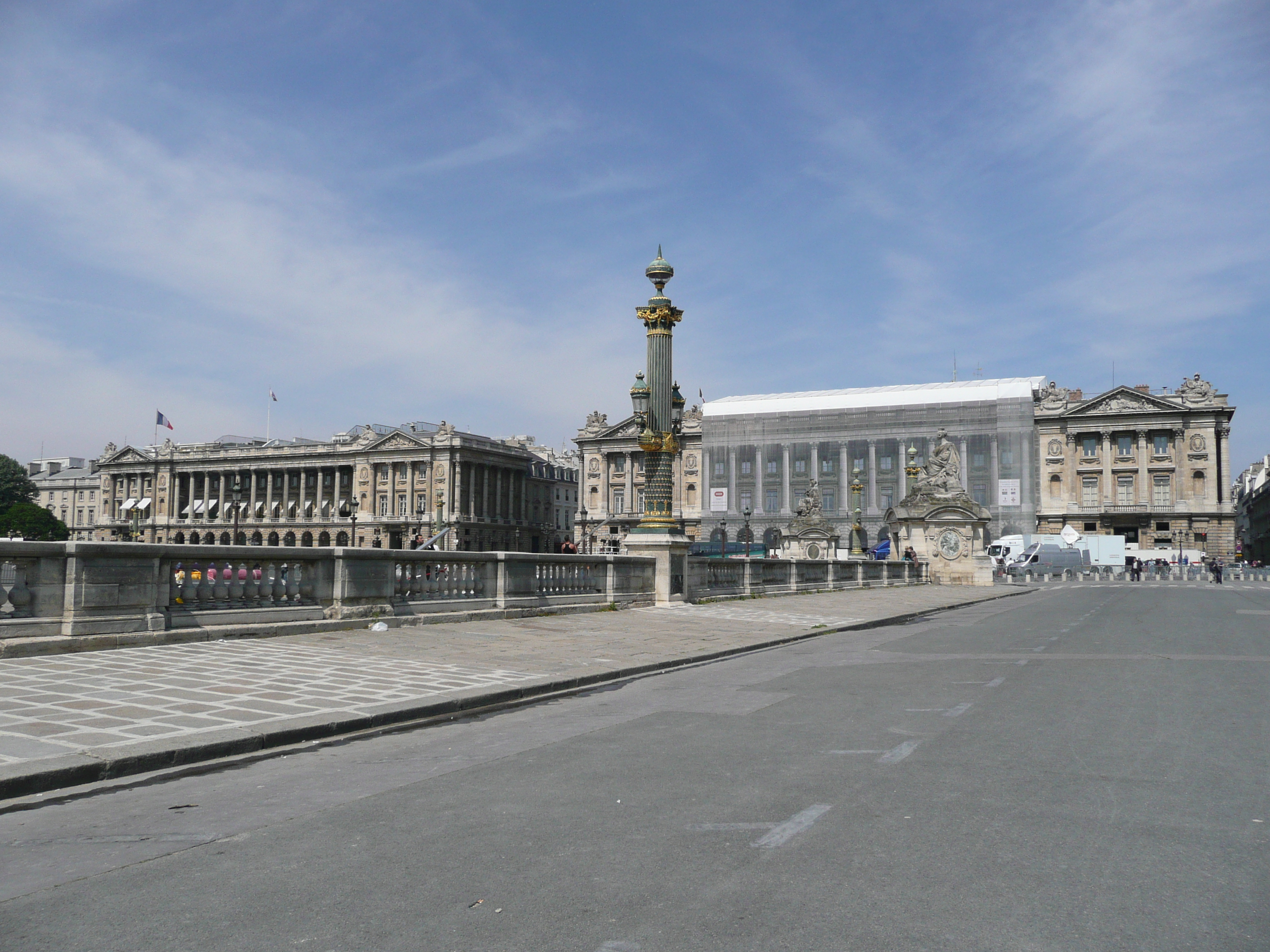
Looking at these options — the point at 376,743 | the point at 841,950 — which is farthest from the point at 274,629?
the point at 841,950

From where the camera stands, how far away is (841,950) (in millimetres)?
3561

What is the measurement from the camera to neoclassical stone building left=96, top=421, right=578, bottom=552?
412 feet

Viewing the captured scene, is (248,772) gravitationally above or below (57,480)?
below

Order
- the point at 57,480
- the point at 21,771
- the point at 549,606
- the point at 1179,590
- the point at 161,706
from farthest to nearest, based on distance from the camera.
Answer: the point at 57,480
the point at 1179,590
the point at 549,606
the point at 161,706
the point at 21,771

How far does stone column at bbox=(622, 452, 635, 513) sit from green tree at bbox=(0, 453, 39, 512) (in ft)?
221

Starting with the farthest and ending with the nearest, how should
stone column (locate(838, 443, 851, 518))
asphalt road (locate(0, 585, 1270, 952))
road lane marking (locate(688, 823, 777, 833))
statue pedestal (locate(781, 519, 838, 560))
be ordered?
1. stone column (locate(838, 443, 851, 518))
2. statue pedestal (locate(781, 519, 838, 560))
3. road lane marking (locate(688, 823, 777, 833))
4. asphalt road (locate(0, 585, 1270, 952))

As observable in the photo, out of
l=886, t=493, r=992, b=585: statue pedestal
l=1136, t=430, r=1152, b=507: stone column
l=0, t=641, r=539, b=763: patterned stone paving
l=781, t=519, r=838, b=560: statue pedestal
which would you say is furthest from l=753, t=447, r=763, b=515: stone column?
l=0, t=641, r=539, b=763: patterned stone paving

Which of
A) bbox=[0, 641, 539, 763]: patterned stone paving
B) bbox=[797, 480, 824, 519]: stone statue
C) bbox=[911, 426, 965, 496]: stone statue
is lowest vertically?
bbox=[0, 641, 539, 763]: patterned stone paving

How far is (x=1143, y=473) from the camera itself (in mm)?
96312

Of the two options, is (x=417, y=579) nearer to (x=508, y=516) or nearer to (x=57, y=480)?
(x=508, y=516)

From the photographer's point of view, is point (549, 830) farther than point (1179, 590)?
No

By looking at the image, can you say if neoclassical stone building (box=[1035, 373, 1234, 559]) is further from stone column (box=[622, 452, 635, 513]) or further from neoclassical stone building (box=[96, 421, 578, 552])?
neoclassical stone building (box=[96, 421, 578, 552])

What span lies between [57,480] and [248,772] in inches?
6713

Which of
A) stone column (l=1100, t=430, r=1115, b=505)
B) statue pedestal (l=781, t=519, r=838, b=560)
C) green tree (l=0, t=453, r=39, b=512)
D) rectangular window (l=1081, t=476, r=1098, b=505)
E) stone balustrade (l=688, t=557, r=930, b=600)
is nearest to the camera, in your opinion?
stone balustrade (l=688, t=557, r=930, b=600)
